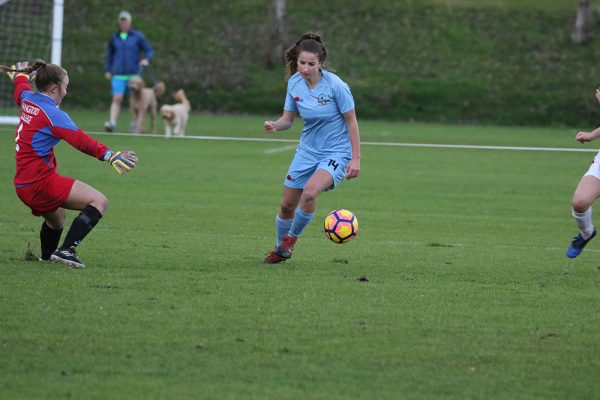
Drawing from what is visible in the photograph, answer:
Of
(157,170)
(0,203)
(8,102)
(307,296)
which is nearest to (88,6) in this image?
(8,102)

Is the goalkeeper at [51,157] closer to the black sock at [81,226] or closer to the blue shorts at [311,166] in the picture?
the black sock at [81,226]

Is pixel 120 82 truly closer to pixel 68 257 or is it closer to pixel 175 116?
pixel 175 116

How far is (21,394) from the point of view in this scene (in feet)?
Answer: 15.3

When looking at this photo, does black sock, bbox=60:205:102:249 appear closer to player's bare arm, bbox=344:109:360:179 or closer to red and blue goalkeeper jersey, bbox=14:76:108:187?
red and blue goalkeeper jersey, bbox=14:76:108:187

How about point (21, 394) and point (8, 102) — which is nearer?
point (21, 394)

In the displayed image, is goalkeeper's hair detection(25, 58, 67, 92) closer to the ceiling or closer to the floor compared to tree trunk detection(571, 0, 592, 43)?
closer to the ceiling

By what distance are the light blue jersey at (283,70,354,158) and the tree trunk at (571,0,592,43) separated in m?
28.8

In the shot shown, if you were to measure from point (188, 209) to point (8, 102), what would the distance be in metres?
16.2

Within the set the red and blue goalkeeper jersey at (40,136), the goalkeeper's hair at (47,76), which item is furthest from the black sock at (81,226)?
the goalkeeper's hair at (47,76)

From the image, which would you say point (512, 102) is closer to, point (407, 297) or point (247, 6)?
point (247, 6)

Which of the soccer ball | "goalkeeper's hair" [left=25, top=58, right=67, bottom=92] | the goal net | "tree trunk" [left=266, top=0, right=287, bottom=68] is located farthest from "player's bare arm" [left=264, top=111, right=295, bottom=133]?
"tree trunk" [left=266, top=0, right=287, bottom=68]

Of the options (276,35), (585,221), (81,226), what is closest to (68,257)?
(81,226)

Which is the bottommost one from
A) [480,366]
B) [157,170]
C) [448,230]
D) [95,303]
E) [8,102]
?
[8,102]

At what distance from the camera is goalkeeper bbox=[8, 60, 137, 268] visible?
25.6 feet
